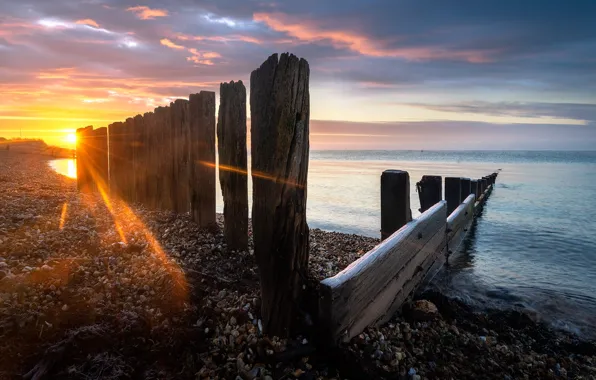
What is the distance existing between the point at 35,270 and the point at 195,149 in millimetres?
2429

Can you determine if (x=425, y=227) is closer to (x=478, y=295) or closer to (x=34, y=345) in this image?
(x=478, y=295)

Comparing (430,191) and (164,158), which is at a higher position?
(164,158)

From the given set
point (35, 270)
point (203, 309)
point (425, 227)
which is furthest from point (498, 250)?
point (35, 270)

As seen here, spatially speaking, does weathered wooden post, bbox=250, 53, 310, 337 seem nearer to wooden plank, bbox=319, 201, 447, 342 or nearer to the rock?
wooden plank, bbox=319, 201, 447, 342

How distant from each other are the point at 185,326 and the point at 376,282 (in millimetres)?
1553

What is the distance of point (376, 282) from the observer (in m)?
3.29

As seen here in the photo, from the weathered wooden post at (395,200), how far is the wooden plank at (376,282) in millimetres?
161

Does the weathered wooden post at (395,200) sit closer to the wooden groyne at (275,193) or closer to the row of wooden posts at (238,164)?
the wooden groyne at (275,193)

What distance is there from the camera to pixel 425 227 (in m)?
4.84

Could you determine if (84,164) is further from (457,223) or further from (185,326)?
(457,223)

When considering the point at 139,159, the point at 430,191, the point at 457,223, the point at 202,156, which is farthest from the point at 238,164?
the point at 457,223

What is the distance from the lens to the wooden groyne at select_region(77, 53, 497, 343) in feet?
8.83

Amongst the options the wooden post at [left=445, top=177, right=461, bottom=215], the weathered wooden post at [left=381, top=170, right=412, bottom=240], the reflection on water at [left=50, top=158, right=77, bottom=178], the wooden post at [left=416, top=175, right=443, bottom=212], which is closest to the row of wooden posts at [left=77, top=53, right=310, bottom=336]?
the weathered wooden post at [left=381, top=170, right=412, bottom=240]

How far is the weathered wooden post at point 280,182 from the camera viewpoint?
2654mm
